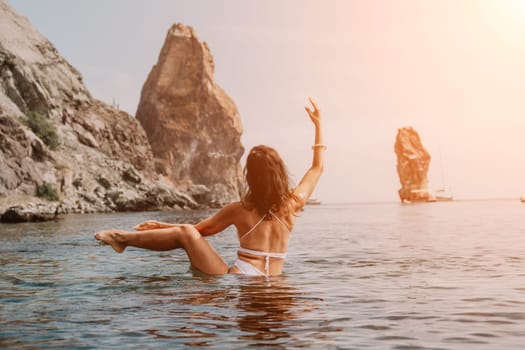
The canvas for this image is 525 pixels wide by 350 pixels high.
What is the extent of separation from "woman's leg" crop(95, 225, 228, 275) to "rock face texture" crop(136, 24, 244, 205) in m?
141

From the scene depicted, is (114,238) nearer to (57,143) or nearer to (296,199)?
(296,199)

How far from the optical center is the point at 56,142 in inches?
2921

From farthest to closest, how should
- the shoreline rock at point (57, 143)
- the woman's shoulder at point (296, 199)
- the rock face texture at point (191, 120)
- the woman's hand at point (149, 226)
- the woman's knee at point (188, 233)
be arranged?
the rock face texture at point (191, 120)
the shoreline rock at point (57, 143)
the woman's hand at point (149, 226)
the woman's knee at point (188, 233)
the woman's shoulder at point (296, 199)

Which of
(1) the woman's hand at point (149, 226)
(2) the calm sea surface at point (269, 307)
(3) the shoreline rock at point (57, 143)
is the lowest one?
(2) the calm sea surface at point (269, 307)

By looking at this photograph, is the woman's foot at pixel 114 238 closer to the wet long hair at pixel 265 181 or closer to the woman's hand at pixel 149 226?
the woman's hand at pixel 149 226

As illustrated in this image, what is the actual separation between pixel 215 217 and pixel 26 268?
19.6 ft

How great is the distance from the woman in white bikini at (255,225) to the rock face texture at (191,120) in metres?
141

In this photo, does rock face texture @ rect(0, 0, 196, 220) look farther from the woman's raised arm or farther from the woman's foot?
the woman's raised arm

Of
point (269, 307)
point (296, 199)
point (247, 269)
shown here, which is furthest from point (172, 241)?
point (269, 307)

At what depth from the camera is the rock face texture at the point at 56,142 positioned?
194ft

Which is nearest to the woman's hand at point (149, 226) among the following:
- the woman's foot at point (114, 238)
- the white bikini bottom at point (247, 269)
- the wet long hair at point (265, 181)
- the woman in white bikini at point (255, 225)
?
the woman in white bikini at point (255, 225)

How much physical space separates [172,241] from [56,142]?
70.2m

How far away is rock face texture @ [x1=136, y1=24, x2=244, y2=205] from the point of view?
15350cm

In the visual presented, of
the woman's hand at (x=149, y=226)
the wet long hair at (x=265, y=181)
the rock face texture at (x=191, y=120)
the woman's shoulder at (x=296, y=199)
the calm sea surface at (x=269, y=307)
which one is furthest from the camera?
the rock face texture at (x=191, y=120)
